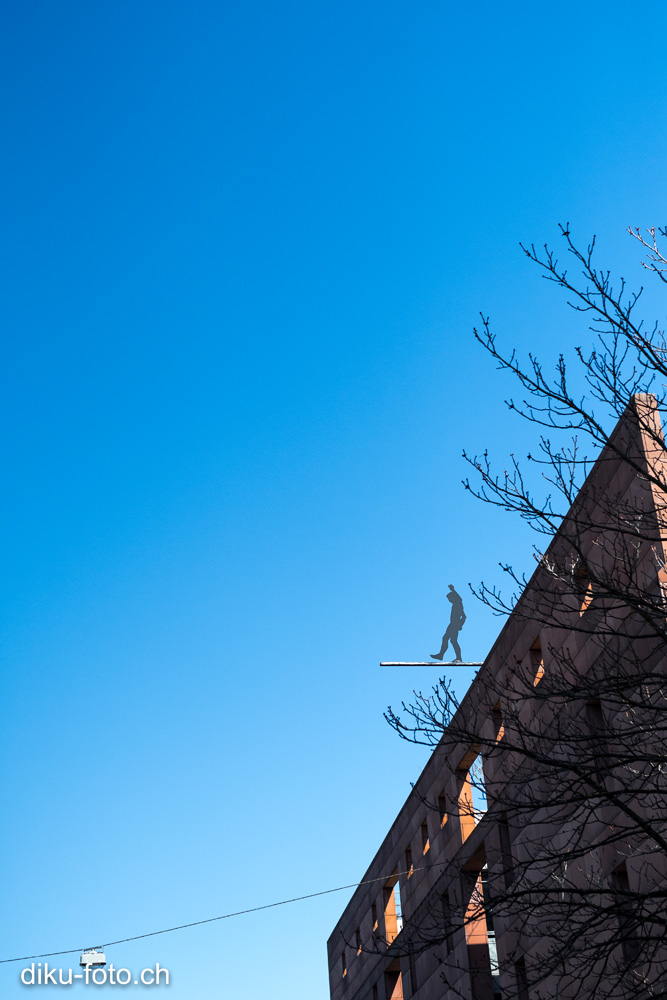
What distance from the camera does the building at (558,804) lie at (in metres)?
11.9

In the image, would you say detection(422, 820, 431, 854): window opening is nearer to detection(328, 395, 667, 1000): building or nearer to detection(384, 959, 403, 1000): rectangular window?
detection(328, 395, 667, 1000): building

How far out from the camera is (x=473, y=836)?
1211 inches

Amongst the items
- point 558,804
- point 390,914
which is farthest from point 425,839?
point 558,804

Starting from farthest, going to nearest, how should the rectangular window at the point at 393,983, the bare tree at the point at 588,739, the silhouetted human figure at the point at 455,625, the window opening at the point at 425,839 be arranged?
the rectangular window at the point at 393,983 → the window opening at the point at 425,839 → the silhouetted human figure at the point at 455,625 → the bare tree at the point at 588,739

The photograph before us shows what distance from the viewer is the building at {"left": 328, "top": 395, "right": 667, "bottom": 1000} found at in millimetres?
11867

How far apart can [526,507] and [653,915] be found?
431cm

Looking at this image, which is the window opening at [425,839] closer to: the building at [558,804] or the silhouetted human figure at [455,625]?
the building at [558,804]

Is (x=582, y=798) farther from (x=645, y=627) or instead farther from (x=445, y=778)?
(x=445, y=778)

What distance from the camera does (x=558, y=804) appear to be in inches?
464

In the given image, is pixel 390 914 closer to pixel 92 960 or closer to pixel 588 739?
pixel 92 960

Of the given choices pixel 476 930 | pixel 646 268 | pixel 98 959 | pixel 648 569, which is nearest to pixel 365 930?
pixel 98 959

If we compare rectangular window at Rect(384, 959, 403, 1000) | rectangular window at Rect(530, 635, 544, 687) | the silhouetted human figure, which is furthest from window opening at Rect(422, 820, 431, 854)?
rectangular window at Rect(530, 635, 544, 687)

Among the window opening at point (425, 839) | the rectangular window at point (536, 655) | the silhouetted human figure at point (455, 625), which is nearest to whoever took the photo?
the rectangular window at point (536, 655)

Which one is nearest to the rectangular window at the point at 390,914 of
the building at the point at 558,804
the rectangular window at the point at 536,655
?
the building at the point at 558,804
